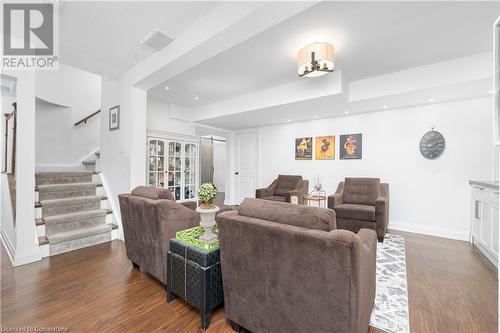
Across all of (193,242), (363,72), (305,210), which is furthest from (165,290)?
(363,72)

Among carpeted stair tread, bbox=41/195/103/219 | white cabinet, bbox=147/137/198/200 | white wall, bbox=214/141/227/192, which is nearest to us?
carpeted stair tread, bbox=41/195/103/219

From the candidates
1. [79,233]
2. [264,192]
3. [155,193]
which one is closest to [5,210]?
[79,233]

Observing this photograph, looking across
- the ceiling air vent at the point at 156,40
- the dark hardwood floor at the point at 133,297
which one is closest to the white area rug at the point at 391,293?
the dark hardwood floor at the point at 133,297

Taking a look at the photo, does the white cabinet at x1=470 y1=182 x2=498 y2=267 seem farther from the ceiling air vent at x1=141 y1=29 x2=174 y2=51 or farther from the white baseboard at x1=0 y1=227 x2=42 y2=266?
the white baseboard at x1=0 y1=227 x2=42 y2=266

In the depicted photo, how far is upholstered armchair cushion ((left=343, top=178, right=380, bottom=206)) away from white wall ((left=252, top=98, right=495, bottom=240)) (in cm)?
56

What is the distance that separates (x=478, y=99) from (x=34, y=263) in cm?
659

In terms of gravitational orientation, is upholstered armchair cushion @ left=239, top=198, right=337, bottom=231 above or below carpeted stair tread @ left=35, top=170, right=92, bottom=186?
below

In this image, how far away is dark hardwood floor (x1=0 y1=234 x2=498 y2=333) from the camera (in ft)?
5.36

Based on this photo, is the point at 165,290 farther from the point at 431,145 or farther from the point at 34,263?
the point at 431,145

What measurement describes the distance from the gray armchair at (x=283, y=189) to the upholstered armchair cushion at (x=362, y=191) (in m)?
0.95

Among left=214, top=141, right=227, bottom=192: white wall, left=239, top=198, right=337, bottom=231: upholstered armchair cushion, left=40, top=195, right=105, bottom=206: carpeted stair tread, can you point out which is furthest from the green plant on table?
left=214, top=141, right=227, bottom=192: white wall

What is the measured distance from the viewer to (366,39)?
2523 mm

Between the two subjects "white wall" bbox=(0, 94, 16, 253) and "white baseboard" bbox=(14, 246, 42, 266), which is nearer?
"white baseboard" bbox=(14, 246, 42, 266)

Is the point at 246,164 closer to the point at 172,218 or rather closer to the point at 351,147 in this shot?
the point at 351,147
